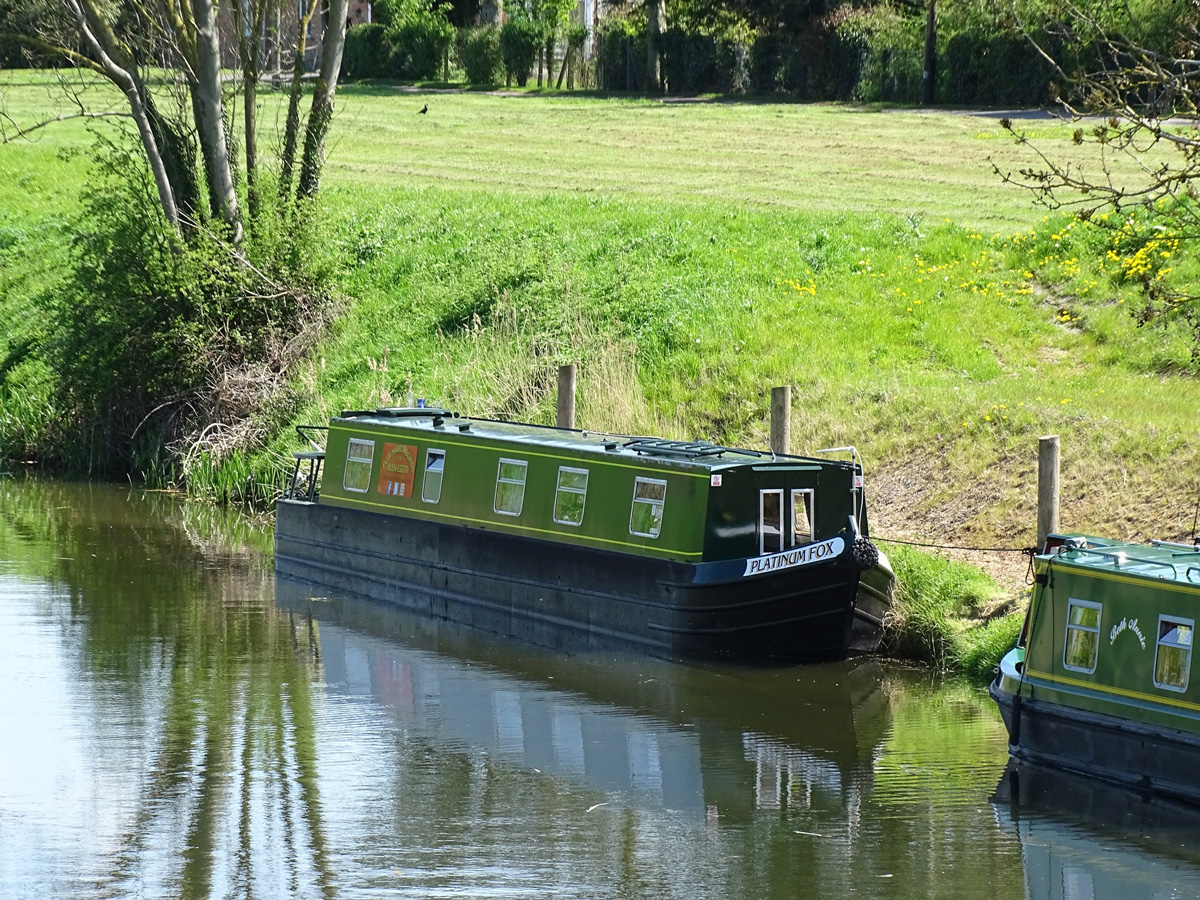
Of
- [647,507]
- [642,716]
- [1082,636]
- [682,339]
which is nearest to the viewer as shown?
[1082,636]

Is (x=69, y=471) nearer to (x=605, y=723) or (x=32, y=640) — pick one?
(x=32, y=640)

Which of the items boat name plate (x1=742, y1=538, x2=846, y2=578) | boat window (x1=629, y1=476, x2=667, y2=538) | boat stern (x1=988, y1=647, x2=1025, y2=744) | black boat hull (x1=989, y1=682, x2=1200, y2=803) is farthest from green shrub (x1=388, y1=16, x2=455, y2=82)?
black boat hull (x1=989, y1=682, x2=1200, y2=803)

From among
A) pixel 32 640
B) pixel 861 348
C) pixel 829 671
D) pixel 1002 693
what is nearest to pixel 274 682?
pixel 32 640

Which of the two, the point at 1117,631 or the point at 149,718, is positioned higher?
the point at 1117,631

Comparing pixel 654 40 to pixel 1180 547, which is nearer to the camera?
pixel 1180 547

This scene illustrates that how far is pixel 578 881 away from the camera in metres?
11.0

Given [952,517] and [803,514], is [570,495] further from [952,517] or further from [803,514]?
[952,517]

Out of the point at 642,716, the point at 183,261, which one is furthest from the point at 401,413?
the point at 642,716

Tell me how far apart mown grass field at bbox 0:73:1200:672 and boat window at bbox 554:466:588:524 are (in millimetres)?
3457

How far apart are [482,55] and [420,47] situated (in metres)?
2.64

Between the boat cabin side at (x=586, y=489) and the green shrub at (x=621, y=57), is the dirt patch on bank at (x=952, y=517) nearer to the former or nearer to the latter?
the boat cabin side at (x=586, y=489)

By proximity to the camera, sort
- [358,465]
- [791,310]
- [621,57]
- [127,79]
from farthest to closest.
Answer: [621,57] < [127,79] < [791,310] < [358,465]

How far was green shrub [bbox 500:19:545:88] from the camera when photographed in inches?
2297

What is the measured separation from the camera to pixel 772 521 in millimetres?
16781
